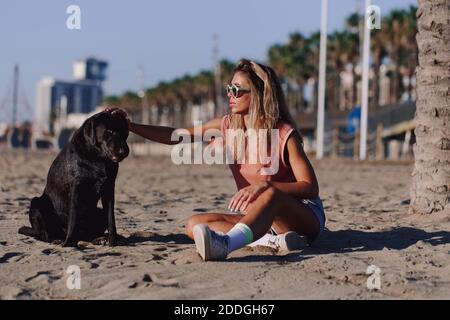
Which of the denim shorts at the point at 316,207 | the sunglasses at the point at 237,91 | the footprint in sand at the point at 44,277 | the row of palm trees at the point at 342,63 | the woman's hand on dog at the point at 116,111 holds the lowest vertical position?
the footprint in sand at the point at 44,277

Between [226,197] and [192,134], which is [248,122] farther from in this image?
[226,197]

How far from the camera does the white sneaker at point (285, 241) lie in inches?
202

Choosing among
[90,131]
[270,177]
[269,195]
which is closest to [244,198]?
[269,195]

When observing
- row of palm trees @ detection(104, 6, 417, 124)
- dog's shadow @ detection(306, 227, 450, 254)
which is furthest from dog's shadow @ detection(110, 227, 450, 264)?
row of palm trees @ detection(104, 6, 417, 124)

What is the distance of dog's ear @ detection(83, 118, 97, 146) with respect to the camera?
5.28 m

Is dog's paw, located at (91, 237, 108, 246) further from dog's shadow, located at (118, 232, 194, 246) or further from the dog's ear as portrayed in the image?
the dog's ear

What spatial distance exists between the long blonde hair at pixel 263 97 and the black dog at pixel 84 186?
38.9 inches

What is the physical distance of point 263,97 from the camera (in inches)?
200

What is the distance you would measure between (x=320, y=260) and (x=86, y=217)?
5.86 ft

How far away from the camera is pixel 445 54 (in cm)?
730

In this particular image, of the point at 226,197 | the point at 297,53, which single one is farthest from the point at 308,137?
the point at 226,197

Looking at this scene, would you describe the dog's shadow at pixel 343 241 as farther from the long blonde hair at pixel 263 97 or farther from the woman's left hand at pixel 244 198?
the long blonde hair at pixel 263 97

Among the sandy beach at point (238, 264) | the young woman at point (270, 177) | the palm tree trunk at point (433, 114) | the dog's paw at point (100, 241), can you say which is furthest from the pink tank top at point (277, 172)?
the palm tree trunk at point (433, 114)

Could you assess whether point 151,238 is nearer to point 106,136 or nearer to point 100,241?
point 100,241
